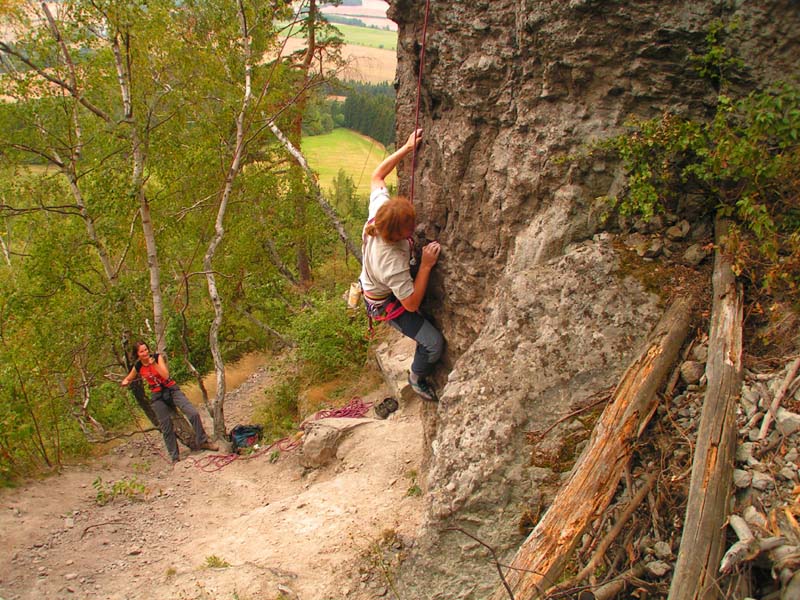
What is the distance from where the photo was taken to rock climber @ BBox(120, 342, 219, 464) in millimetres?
9758

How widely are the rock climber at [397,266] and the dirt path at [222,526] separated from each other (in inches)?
73.0

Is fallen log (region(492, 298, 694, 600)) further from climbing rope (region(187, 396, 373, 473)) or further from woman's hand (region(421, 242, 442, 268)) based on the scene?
climbing rope (region(187, 396, 373, 473))

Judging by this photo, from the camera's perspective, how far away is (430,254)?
5.41 metres

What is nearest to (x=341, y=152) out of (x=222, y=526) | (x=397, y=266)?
(x=222, y=526)

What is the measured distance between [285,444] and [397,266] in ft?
20.0

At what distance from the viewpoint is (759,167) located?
11.5ft

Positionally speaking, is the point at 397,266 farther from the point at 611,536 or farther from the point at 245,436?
the point at 245,436

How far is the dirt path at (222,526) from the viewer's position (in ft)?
18.8

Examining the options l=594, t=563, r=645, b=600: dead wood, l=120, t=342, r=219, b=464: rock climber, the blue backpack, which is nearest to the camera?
l=594, t=563, r=645, b=600: dead wood

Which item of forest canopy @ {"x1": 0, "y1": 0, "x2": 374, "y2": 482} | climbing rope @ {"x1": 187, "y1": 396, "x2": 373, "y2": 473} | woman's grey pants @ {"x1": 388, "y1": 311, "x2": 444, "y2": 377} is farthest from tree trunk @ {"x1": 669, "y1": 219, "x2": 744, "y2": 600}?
forest canopy @ {"x1": 0, "y1": 0, "x2": 374, "y2": 482}

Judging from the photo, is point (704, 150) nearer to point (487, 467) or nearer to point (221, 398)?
point (487, 467)

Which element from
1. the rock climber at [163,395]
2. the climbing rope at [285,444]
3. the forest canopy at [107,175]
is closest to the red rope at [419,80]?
the climbing rope at [285,444]

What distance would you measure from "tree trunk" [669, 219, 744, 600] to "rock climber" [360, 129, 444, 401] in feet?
7.84

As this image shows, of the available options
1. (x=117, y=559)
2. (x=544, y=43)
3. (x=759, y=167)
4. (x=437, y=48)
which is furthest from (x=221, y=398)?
(x=759, y=167)
